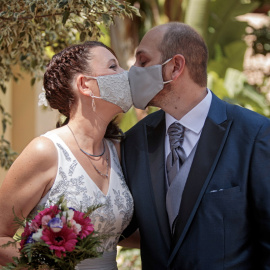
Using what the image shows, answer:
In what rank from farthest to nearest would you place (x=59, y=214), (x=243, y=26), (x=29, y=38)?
(x=243, y=26) < (x=29, y=38) < (x=59, y=214)

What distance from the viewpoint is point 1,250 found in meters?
3.08

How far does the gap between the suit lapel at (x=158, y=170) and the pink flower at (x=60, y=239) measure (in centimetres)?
94

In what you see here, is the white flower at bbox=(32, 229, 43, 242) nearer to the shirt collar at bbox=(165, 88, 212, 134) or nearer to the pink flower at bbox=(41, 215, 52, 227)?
the pink flower at bbox=(41, 215, 52, 227)

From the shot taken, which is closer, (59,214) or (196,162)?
(59,214)

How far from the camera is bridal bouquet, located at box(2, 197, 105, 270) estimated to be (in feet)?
8.07

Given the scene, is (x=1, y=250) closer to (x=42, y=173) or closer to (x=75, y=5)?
(x=42, y=173)

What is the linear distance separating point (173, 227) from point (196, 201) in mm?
246

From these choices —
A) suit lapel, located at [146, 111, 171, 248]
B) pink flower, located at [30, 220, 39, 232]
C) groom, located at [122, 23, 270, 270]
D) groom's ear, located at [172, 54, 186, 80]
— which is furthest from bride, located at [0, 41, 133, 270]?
pink flower, located at [30, 220, 39, 232]

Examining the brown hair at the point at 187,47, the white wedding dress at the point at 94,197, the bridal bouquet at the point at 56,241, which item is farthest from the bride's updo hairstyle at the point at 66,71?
the bridal bouquet at the point at 56,241

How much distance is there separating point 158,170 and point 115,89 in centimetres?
61

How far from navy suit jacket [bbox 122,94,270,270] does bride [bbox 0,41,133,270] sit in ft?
0.72

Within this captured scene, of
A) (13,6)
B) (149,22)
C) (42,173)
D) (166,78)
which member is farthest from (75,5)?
(149,22)

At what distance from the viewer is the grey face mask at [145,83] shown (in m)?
3.65

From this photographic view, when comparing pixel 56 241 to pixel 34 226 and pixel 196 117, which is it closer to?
pixel 34 226
